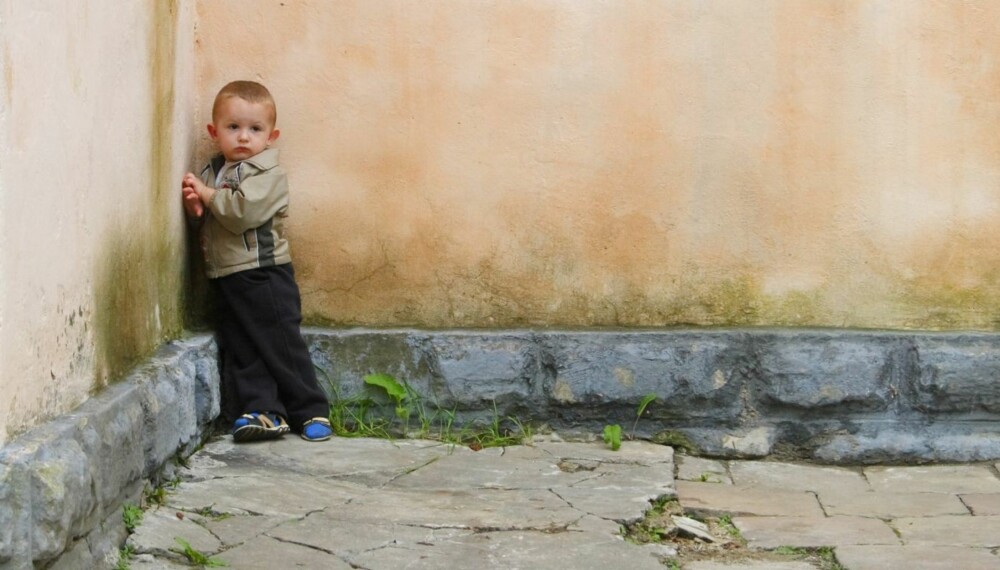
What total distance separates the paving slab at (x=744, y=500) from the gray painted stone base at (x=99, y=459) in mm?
1450

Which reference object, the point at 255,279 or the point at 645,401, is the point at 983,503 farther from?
the point at 255,279

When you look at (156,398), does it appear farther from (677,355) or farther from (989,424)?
(989,424)

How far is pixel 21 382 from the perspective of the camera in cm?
235

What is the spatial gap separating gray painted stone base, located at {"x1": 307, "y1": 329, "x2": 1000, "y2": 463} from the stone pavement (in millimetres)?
86

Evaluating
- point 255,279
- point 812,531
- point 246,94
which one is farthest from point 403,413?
point 812,531

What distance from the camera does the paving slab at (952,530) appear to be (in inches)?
121

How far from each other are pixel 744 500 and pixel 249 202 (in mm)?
1740

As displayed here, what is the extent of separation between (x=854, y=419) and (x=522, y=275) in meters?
1.18

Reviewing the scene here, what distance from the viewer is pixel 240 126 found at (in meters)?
3.81

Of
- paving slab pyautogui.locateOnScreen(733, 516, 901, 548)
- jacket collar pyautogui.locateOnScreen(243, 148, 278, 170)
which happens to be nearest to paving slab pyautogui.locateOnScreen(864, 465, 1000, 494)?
paving slab pyautogui.locateOnScreen(733, 516, 901, 548)

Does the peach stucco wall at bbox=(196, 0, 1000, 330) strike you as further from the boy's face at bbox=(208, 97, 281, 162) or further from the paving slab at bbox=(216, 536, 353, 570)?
the paving slab at bbox=(216, 536, 353, 570)

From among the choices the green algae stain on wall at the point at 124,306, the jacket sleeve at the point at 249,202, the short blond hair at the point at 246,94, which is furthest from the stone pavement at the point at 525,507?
the short blond hair at the point at 246,94

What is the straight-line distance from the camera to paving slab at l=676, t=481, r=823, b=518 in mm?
3355

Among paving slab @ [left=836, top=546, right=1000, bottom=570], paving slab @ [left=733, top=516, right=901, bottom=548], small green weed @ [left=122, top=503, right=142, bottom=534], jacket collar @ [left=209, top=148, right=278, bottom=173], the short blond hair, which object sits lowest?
paving slab @ [left=733, top=516, right=901, bottom=548]
